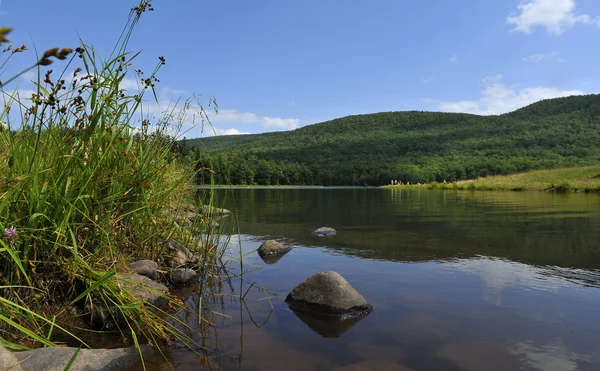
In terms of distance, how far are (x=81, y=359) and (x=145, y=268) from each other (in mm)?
1708

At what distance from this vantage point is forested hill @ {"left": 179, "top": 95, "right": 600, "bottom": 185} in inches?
2427

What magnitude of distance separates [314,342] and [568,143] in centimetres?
7684

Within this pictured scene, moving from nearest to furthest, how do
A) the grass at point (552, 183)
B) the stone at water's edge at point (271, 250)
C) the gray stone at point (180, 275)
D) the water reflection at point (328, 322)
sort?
1. the water reflection at point (328, 322)
2. the gray stone at point (180, 275)
3. the stone at water's edge at point (271, 250)
4. the grass at point (552, 183)

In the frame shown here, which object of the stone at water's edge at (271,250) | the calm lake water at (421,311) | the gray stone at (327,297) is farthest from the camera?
the stone at water's edge at (271,250)

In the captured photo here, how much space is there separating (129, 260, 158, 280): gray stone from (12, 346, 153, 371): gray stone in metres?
1.31

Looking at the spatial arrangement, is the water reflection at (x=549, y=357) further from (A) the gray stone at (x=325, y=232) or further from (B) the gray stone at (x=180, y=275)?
(A) the gray stone at (x=325, y=232)

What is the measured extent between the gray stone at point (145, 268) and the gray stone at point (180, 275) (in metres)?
0.51

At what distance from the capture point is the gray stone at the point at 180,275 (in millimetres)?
5016

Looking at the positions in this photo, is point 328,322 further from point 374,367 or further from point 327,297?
point 374,367

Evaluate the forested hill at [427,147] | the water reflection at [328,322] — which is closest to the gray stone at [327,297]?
the water reflection at [328,322]

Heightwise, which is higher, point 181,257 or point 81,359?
point 181,257

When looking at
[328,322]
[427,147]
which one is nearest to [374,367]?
[328,322]

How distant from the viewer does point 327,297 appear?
14.4 ft

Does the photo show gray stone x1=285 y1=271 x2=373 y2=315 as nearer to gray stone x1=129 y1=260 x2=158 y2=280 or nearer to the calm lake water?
the calm lake water
